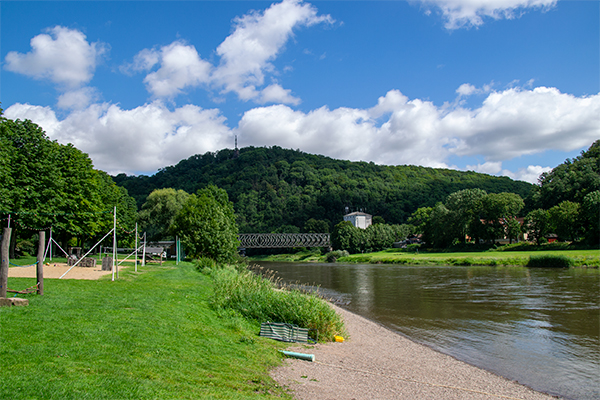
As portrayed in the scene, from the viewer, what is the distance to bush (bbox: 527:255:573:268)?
48.8 m

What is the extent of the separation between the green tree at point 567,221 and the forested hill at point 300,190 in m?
88.1

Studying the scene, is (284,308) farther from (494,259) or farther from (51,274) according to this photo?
(494,259)

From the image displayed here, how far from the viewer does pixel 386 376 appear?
10922mm

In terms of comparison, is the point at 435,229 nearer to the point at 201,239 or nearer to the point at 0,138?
the point at 201,239

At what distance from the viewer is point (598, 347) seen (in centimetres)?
1539

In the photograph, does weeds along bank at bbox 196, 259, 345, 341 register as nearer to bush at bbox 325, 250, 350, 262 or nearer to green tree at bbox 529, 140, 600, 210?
bush at bbox 325, 250, 350, 262

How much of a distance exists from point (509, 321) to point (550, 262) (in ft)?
121

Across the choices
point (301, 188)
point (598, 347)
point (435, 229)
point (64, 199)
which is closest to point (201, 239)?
point (64, 199)

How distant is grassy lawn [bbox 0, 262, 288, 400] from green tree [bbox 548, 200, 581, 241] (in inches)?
2774

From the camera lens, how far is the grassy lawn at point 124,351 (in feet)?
21.1

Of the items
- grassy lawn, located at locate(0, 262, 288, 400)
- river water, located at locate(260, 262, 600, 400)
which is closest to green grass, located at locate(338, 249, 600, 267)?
river water, located at locate(260, 262, 600, 400)

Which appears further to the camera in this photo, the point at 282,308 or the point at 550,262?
the point at 550,262

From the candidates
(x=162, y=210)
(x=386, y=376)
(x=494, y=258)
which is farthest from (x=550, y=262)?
(x=162, y=210)

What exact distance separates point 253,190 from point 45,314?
16323 cm
